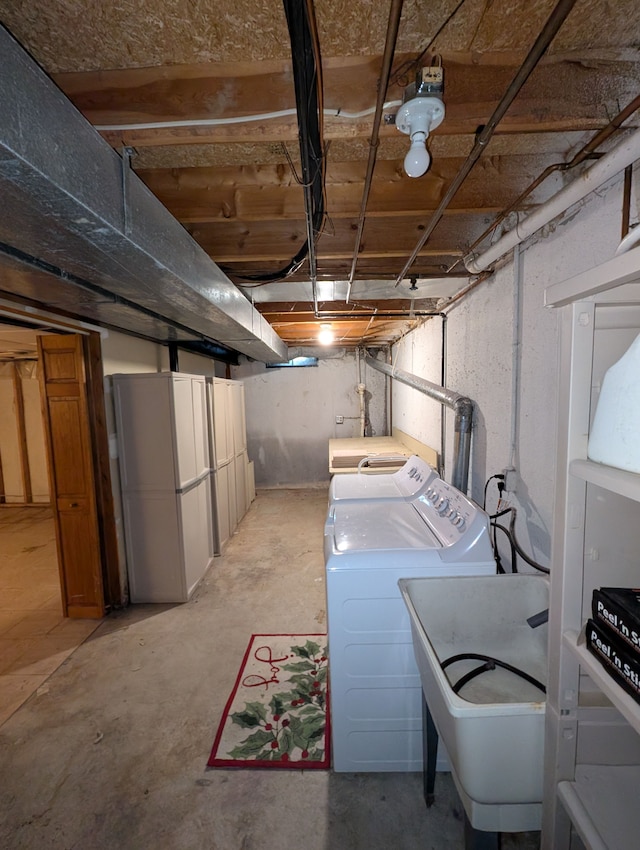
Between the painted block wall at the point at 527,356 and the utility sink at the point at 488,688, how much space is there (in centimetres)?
45

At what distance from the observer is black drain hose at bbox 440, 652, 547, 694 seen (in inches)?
48.4

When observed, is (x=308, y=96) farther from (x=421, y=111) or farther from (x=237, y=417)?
(x=237, y=417)

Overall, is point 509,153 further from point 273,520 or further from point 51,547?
point 51,547

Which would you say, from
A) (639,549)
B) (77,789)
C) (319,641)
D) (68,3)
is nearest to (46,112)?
(68,3)

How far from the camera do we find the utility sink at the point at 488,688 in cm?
93

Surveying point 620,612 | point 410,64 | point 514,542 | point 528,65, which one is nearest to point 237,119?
point 410,64

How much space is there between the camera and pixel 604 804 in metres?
0.78

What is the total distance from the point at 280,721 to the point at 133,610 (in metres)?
1.62

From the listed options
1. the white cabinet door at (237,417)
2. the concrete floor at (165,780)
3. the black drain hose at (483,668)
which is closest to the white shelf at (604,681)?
the black drain hose at (483,668)

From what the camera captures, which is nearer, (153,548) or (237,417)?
(153,548)

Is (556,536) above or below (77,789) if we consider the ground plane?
above

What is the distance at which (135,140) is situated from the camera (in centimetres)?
112

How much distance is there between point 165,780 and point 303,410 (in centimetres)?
495

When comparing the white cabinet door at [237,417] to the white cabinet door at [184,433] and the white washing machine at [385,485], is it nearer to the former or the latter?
the white cabinet door at [184,433]
